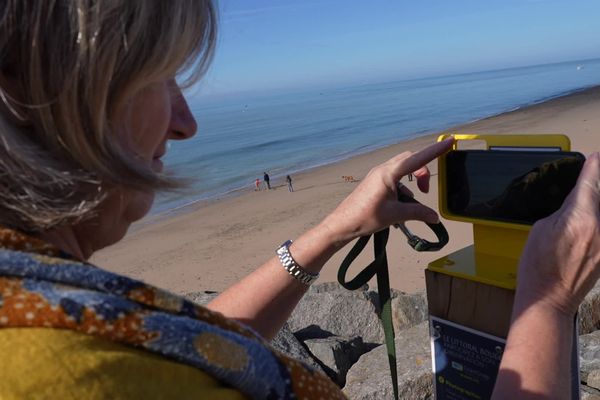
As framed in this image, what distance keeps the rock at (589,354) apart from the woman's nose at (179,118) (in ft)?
8.99

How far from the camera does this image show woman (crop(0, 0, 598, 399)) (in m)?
0.70

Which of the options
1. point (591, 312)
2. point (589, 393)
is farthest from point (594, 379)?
point (591, 312)

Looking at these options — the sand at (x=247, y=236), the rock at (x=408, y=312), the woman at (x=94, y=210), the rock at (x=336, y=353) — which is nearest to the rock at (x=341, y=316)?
the rock at (x=408, y=312)

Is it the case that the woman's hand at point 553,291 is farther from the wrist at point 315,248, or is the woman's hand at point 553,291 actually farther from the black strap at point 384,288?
the wrist at point 315,248

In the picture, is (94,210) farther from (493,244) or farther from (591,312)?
(591,312)

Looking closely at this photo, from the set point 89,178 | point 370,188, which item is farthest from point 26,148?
point 370,188

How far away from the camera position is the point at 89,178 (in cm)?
90

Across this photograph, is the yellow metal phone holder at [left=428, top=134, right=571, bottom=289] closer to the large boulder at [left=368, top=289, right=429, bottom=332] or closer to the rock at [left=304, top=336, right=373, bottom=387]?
the rock at [left=304, top=336, right=373, bottom=387]

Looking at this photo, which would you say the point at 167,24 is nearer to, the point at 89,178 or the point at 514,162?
the point at 89,178

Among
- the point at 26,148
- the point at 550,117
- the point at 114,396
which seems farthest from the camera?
the point at 550,117

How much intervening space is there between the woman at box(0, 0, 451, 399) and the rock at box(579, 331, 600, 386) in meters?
2.70

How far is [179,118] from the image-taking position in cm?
117

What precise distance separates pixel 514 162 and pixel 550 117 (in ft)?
105

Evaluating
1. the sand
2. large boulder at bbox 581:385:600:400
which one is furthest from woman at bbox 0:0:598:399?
the sand
